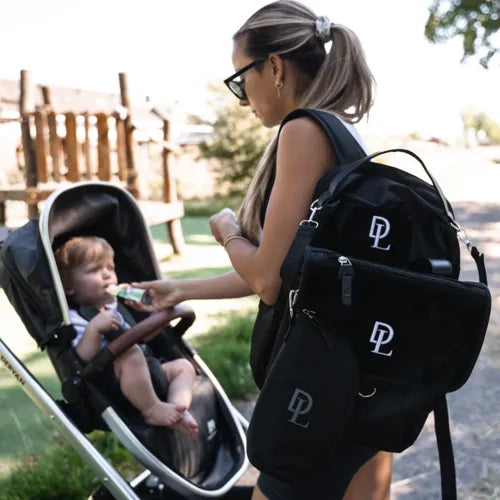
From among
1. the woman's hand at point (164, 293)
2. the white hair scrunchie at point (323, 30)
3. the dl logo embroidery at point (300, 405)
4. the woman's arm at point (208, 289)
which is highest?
the white hair scrunchie at point (323, 30)

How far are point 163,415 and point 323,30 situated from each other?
Answer: 1.49 meters

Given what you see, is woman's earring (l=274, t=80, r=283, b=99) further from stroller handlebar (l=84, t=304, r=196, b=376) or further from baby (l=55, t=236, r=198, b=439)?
baby (l=55, t=236, r=198, b=439)

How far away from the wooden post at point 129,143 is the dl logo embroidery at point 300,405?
6.20 meters

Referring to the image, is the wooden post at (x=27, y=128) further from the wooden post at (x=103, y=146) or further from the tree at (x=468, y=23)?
the tree at (x=468, y=23)

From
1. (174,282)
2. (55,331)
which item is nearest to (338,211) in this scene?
(174,282)

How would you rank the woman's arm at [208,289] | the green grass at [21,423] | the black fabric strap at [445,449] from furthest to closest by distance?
the green grass at [21,423]
the woman's arm at [208,289]
the black fabric strap at [445,449]

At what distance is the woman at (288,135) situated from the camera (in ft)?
5.04

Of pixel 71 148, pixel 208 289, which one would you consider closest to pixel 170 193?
pixel 71 148

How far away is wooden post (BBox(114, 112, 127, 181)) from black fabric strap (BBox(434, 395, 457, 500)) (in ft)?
20.7

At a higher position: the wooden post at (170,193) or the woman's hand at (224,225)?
the woman's hand at (224,225)

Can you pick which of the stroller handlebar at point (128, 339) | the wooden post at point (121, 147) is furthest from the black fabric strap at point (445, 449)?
the wooden post at point (121, 147)

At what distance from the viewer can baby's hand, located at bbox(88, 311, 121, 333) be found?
2.50 metres

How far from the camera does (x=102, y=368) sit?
2330mm

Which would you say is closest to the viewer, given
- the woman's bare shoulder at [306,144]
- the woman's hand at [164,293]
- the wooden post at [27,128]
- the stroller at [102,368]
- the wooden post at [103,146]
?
the woman's bare shoulder at [306,144]
